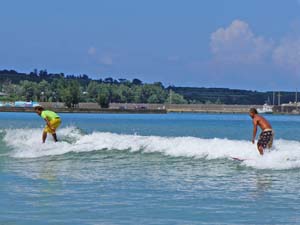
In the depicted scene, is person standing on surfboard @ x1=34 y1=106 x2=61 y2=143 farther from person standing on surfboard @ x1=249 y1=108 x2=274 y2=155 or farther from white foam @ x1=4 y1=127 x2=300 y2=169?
person standing on surfboard @ x1=249 y1=108 x2=274 y2=155

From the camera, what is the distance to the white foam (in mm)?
19219

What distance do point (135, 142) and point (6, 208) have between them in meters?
13.9

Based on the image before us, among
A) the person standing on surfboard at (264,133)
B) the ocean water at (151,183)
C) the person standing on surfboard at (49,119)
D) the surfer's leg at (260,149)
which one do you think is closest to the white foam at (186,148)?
the ocean water at (151,183)

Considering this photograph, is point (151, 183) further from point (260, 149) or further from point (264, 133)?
point (264, 133)

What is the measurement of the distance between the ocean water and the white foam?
0.11 feet

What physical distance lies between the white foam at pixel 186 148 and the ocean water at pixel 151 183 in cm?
3

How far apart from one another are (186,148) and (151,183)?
8139 millimetres

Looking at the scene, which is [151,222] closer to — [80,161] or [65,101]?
[80,161]

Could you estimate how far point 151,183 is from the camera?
51.4ft

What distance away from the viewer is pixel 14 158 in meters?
22.6

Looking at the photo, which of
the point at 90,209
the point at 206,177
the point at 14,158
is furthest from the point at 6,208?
the point at 14,158

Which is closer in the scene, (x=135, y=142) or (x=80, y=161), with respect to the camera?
(x=80, y=161)

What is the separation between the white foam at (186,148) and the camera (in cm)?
1922

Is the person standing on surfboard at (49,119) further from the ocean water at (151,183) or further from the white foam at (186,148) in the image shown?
the ocean water at (151,183)
